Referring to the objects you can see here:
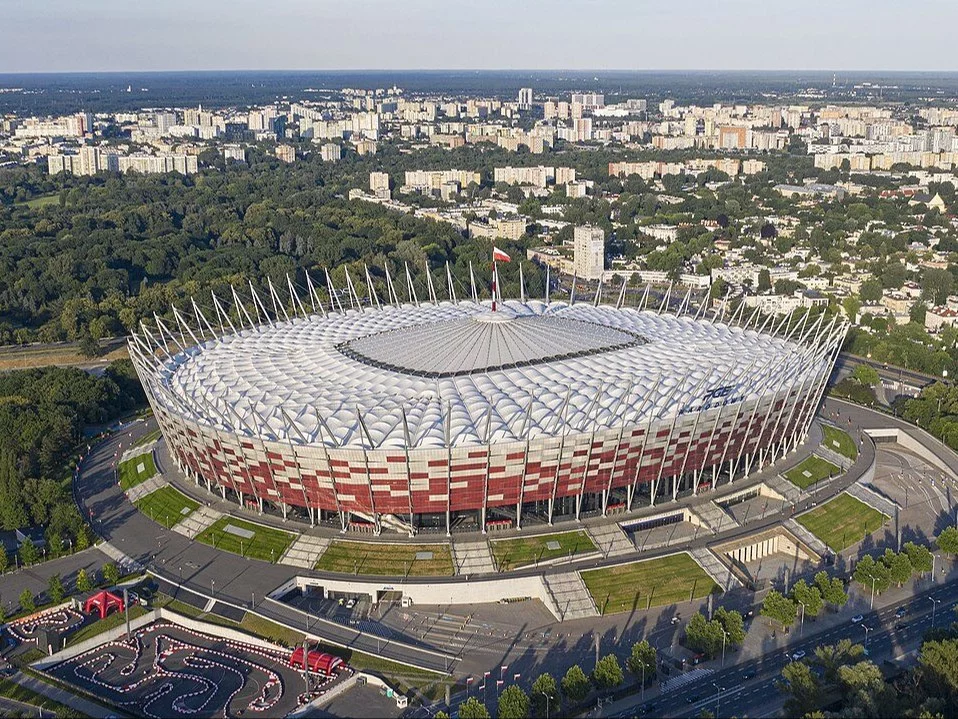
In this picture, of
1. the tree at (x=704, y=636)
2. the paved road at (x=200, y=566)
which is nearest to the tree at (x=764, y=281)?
the tree at (x=704, y=636)

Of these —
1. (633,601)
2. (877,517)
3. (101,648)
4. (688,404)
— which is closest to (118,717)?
(101,648)

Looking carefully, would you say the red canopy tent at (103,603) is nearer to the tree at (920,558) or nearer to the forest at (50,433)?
the forest at (50,433)

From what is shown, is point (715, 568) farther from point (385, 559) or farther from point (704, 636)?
point (385, 559)

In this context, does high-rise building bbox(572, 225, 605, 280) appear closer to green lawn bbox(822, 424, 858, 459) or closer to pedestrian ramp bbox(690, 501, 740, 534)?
green lawn bbox(822, 424, 858, 459)

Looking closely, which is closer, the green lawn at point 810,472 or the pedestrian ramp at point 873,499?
the pedestrian ramp at point 873,499

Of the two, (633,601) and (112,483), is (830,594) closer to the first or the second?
(633,601)

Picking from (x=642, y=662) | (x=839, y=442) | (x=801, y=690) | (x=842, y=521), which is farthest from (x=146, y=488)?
(x=839, y=442)
